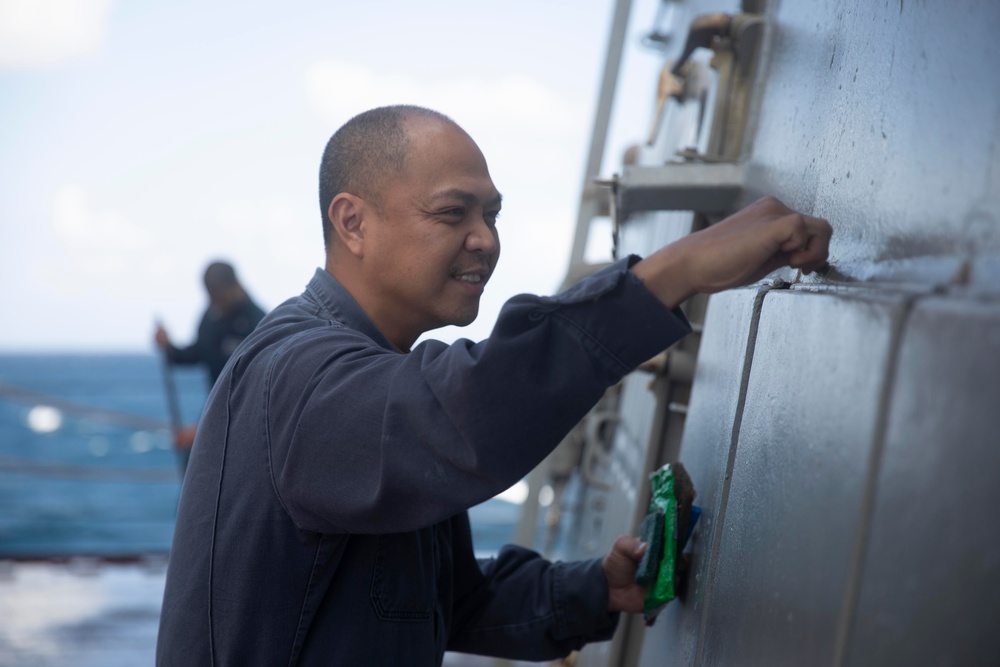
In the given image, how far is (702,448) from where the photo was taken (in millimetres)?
1374

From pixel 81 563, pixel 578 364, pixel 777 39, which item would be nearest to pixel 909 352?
pixel 578 364

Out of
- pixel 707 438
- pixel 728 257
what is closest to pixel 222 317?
pixel 707 438

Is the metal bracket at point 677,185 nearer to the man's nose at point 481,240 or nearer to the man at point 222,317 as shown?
the man's nose at point 481,240

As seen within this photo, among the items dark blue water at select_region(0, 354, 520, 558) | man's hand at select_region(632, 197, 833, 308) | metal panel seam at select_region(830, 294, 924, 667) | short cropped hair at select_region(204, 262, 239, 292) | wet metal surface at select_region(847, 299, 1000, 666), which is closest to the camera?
wet metal surface at select_region(847, 299, 1000, 666)

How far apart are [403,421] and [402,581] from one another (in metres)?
0.41

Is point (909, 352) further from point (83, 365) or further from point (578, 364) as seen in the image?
point (83, 365)

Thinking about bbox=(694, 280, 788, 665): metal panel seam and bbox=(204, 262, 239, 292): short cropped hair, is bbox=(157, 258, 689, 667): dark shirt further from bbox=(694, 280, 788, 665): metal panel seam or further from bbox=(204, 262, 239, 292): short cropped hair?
bbox=(204, 262, 239, 292): short cropped hair

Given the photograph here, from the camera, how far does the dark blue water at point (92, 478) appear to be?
6285mm

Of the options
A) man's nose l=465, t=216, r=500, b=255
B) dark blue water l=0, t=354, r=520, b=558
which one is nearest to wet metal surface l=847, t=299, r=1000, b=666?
man's nose l=465, t=216, r=500, b=255

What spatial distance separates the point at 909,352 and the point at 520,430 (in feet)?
1.49

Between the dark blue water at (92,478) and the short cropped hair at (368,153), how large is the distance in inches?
160

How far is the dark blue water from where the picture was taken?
6.29 meters

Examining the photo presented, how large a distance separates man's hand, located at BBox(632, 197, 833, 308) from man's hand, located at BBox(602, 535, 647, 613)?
61cm

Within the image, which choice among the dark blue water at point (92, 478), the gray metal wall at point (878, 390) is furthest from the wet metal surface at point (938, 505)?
the dark blue water at point (92, 478)
